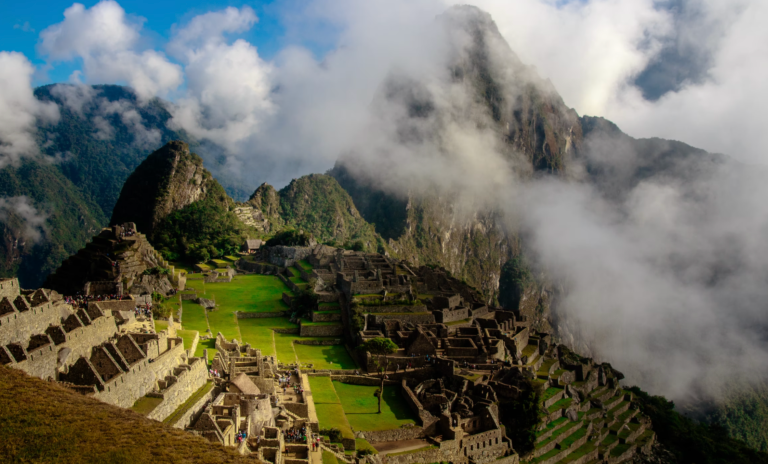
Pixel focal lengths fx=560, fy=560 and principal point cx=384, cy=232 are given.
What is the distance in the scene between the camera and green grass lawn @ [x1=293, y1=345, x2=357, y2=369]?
115ft

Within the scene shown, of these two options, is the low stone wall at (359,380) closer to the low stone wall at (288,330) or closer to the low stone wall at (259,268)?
the low stone wall at (288,330)

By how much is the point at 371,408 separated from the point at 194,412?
38.7 feet

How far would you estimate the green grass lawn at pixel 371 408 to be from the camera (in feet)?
90.2

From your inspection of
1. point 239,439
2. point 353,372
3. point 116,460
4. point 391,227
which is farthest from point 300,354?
point 391,227

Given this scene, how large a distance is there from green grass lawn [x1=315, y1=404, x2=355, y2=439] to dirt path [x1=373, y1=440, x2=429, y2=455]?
63.2 inches

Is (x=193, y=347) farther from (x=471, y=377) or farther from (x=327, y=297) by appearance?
(x=327, y=297)

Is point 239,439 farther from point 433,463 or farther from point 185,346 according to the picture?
point 433,463

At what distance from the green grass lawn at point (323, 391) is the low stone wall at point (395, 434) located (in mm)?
3272

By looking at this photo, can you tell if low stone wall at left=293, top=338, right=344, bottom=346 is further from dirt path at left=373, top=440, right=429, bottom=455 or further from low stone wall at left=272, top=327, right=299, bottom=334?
dirt path at left=373, top=440, right=429, bottom=455

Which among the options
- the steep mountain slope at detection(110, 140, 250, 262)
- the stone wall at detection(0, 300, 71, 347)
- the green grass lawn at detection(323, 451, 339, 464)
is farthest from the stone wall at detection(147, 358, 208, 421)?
the steep mountain slope at detection(110, 140, 250, 262)

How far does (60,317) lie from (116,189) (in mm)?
74413

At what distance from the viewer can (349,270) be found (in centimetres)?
4975

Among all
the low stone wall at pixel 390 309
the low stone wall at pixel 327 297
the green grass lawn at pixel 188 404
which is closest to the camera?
the green grass lawn at pixel 188 404

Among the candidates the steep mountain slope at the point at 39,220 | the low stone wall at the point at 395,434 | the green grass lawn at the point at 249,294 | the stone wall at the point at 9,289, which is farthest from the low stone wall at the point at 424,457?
the steep mountain slope at the point at 39,220
